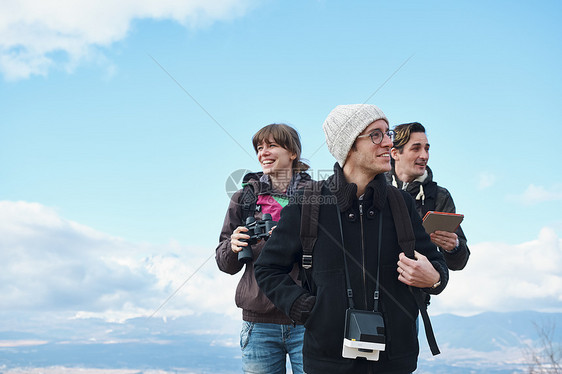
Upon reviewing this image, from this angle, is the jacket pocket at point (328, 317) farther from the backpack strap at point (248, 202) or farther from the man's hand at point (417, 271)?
the backpack strap at point (248, 202)

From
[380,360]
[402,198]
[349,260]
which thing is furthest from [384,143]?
A: [380,360]

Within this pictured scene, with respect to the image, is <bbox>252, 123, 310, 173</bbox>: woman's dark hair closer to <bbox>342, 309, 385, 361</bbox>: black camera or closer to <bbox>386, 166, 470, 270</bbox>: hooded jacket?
<bbox>386, 166, 470, 270</bbox>: hooded jacket

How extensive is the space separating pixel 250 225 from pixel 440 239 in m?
1.70

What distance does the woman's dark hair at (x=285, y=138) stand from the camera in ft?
13.6

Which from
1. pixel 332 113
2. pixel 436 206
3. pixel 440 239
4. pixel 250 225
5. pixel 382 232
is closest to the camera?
pixel 382 232

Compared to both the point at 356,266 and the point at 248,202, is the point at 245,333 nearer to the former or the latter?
the point at 248,202

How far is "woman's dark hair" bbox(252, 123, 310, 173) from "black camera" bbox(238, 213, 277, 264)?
2.27 feet

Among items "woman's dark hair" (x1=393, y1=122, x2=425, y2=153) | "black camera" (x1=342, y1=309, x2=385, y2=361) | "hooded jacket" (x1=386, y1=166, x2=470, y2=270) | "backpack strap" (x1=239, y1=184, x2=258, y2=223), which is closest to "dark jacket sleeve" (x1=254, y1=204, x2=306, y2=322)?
"black camera" (x1=342, y1=309, x2=385, y2=361)

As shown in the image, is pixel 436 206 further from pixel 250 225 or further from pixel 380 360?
pixel 380 360

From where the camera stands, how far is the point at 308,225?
2.89m

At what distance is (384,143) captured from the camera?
302 cm

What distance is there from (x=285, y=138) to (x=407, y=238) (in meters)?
1.62

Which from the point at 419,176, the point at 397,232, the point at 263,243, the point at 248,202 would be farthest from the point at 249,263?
the point at 419,176

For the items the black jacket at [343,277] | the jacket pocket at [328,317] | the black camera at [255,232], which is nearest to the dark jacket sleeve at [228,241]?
the black camera at [255,232]
